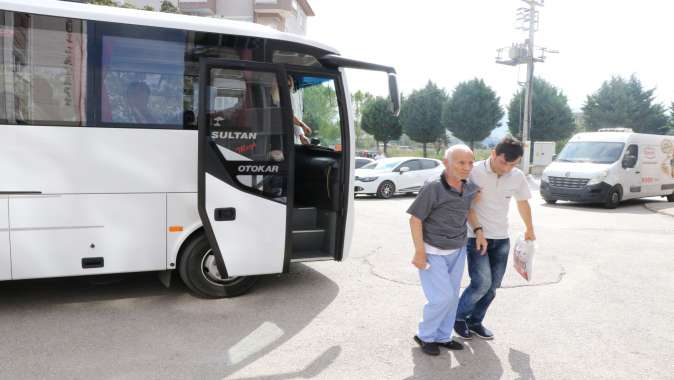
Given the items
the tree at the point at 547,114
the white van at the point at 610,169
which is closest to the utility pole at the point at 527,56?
the white van at the point at 610,169

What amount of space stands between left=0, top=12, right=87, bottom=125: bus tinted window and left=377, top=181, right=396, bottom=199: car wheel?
12.9 metres

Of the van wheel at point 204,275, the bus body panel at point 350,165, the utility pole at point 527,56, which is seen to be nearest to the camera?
the van wheel at point 204,275

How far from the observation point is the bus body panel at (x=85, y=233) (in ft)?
16.4

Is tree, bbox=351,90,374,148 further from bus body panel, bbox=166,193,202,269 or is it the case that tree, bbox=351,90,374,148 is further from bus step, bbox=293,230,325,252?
bus body panel, bbox=166,193,202,269

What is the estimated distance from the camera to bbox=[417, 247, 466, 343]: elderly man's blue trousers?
13.9 ft

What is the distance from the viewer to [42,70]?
16.3 ft

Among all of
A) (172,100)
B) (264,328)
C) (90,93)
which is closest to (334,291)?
(264,328)

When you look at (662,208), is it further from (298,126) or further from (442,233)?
(442,233)

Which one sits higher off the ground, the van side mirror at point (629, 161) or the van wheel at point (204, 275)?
the van side mirror at point (629, 161)

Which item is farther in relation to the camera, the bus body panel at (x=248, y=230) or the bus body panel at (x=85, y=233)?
the bus body panel at (x=248, y=230)

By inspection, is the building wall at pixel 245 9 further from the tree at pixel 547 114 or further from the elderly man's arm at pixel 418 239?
the elderly man's arm at pixel 418 239

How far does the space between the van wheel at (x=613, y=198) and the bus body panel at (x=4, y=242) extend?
14559mm

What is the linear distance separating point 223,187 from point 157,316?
136 cm

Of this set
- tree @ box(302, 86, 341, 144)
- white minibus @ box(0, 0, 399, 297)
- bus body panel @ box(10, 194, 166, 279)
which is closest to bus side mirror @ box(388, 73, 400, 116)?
white minibus @ box(0, 0, 399, 297)
